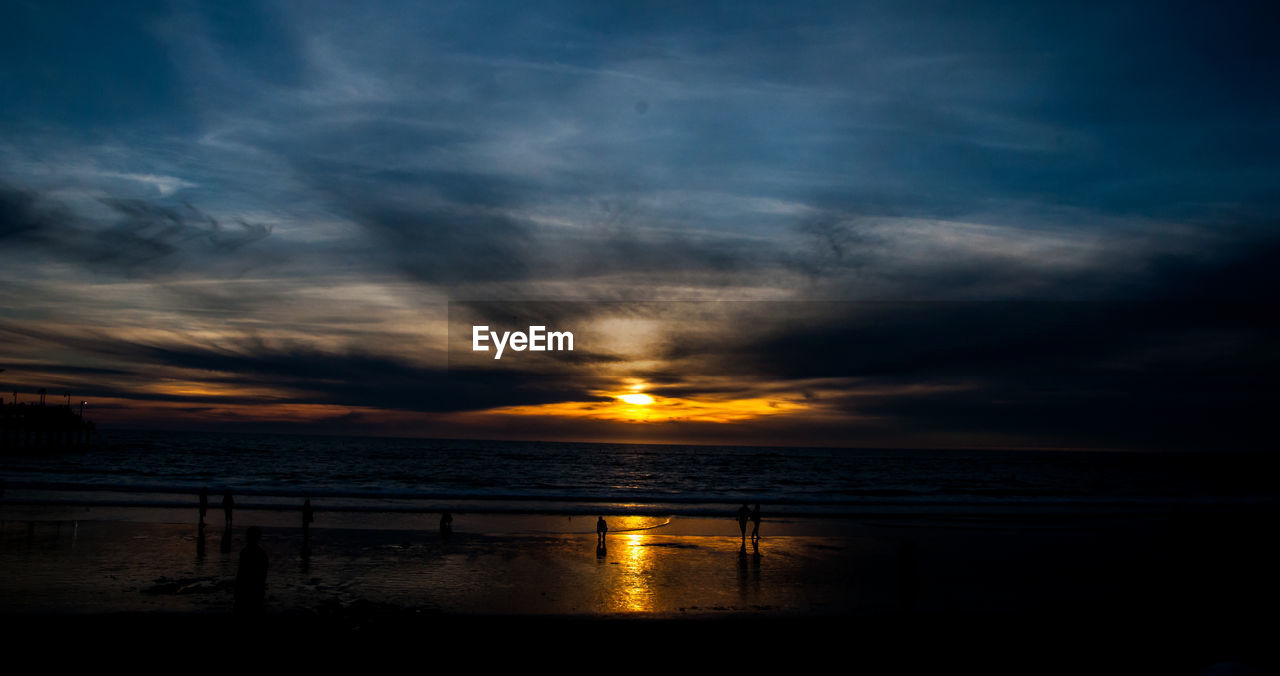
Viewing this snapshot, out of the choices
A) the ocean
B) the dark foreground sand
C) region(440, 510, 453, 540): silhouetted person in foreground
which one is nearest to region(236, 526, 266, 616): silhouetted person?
the dark foreground sand

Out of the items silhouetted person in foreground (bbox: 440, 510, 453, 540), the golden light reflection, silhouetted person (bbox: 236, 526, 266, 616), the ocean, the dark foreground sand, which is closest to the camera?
silhouetted person (bbox: 236, 526, 266, 616)

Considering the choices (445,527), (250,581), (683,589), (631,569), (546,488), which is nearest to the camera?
(250,581)

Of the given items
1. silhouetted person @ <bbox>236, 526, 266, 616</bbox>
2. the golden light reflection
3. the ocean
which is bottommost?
the ocean

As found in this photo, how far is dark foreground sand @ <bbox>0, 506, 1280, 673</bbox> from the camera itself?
41.7ft

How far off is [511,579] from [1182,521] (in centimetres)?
2977

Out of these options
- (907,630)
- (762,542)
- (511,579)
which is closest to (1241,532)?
(762,542)

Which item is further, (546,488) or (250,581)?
(546,488)

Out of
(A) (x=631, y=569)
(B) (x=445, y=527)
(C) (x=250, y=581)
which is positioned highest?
(C) (x=250, y=581)

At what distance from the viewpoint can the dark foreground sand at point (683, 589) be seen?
41.7 ft

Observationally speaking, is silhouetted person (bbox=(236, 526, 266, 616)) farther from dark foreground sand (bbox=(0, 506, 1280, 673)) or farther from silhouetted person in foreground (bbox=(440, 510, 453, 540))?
silhouetted person in foreground (bbox=(440, 510, 453, 540))

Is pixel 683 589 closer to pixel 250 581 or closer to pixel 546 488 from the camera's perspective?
pixel 250 581

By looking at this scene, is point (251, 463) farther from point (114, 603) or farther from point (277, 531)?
point (114, 603)

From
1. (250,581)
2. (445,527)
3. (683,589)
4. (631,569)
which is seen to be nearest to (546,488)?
(445,527)

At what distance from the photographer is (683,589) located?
55.2 ft
